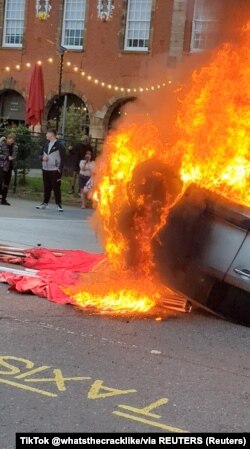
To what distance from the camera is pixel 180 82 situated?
612 cm

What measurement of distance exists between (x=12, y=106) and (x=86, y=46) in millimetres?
4726

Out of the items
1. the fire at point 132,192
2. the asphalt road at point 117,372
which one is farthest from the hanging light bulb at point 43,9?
the asphalt road at point 117,372

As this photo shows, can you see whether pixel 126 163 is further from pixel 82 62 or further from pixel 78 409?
pixel 82 62

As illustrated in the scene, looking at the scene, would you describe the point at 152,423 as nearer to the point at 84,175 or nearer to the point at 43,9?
the point at 84,175

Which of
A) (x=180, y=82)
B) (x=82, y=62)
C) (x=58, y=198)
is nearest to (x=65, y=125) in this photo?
(x=82, y=62)

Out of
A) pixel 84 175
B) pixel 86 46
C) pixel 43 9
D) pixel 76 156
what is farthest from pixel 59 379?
pixel 43 9

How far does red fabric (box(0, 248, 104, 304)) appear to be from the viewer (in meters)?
6.09

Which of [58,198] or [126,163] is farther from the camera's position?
[58,198]

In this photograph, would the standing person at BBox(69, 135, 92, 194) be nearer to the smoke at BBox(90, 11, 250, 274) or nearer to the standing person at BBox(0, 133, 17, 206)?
the standing person at BBox(0, 133, 17, 206)

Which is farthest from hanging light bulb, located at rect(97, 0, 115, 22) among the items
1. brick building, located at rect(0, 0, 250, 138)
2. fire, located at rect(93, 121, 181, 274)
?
fire, located at rect(93, 121, 181, 274)

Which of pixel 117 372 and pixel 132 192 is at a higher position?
pixel 132 192

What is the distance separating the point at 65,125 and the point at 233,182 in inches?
713

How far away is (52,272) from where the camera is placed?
6809mm

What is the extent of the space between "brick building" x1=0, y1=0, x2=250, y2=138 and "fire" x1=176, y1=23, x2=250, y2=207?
62.4ft
